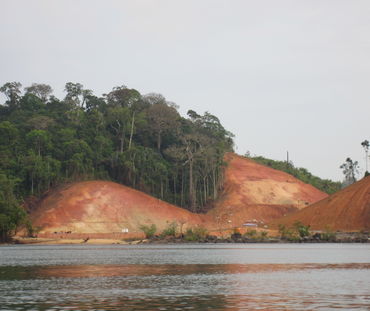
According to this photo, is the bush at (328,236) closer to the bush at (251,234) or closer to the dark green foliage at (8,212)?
the bush at (251,234)

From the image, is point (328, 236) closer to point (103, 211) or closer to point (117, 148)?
point (103, 211)

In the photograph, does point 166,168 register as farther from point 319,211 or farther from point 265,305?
point 265,305

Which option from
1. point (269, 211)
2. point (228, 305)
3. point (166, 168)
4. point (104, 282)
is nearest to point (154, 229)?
point (166, 168)

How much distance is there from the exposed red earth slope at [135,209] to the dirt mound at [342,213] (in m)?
16.6

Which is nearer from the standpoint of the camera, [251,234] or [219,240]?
[219,240]

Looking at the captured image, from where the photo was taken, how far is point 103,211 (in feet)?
474

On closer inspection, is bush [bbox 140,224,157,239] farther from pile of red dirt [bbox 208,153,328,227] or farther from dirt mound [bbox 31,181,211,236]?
pile of red dirt [bbox 208,153,328,227]

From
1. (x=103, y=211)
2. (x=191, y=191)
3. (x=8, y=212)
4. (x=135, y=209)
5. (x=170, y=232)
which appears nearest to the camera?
(x=8, y=212)

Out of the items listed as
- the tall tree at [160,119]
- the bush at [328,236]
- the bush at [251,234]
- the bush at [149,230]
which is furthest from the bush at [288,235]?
the tall tree at [160,119]

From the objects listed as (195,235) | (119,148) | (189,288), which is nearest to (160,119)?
(119,148)

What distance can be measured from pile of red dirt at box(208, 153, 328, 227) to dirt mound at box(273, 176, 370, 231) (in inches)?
541

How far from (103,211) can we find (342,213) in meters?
52.8

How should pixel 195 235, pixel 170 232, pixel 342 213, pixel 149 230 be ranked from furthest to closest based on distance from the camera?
pixel 342 213, pixel 149 230, pixel 170 232, pixel 195 235

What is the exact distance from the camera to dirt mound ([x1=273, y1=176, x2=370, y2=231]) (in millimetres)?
→ 132375
